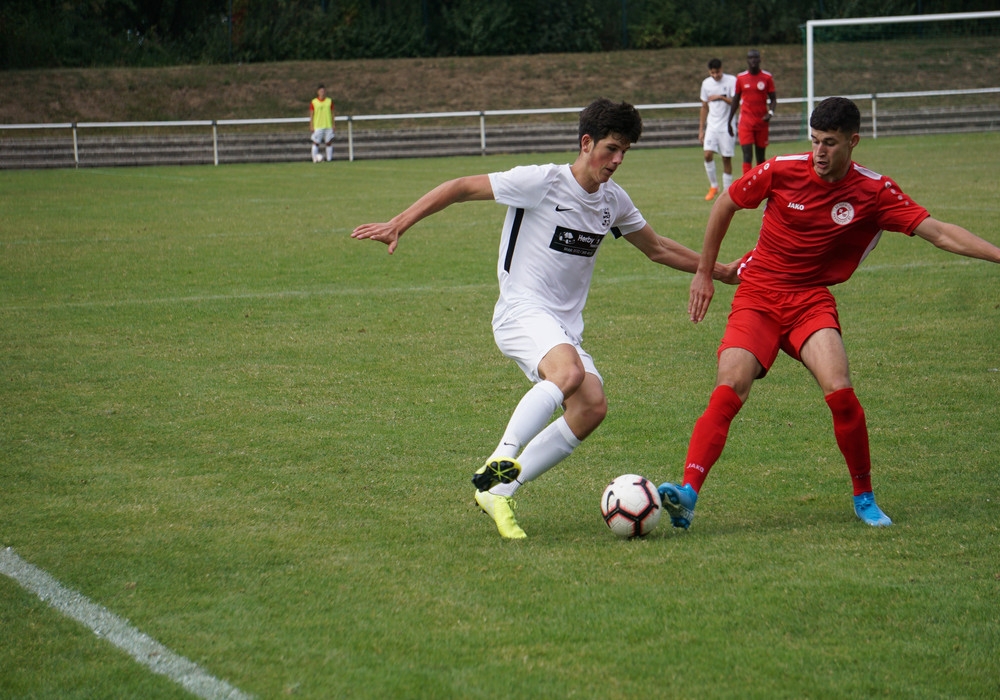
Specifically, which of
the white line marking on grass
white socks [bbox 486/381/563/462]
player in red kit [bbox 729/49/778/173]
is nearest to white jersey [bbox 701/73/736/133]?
player in red kit [bbox 729/49/778/173]

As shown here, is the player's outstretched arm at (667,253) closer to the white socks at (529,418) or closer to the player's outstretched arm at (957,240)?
the player's outstretched arm at (957,240)

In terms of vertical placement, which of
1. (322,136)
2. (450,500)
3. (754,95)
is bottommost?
(450,500)

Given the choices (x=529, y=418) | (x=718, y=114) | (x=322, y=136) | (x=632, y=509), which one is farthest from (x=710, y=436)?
(x=322, y=136)

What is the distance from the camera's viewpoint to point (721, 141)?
1933cm

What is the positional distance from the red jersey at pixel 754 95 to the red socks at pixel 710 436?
1456cm

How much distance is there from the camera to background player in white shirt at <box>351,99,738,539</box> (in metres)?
4.75

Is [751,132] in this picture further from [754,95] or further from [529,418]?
[529,418]

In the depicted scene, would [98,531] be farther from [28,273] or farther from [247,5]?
[247,5]

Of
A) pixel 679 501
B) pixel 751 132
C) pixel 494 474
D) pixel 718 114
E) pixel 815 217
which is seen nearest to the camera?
pixel 494 474

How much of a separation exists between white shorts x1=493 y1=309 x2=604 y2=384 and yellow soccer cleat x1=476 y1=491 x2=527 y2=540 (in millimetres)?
614

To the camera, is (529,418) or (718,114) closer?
(529,418)

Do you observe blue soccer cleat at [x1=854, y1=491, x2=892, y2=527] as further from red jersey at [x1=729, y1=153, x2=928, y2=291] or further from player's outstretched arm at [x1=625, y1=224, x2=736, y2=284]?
player's outstretched arm at [x1=625, y1=224, x2=736, y2=284]

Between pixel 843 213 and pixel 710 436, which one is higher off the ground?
pixel 843 213

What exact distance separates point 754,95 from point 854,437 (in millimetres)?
14642
